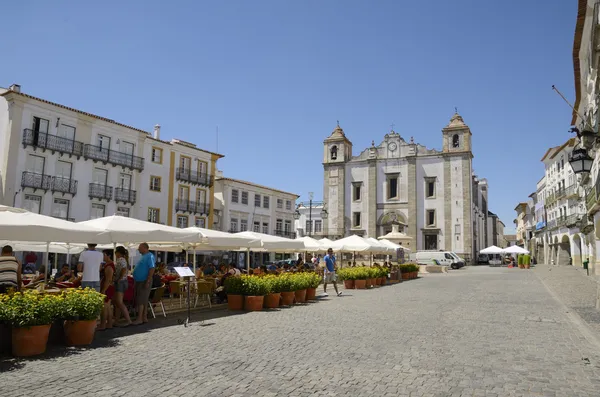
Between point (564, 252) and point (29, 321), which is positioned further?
point (564, 252)

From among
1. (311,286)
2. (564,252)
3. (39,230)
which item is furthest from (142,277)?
(564,252)

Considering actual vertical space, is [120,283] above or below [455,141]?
below

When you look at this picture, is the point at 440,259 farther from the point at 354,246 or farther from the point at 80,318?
the point at 80,318

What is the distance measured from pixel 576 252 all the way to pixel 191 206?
3674 cm

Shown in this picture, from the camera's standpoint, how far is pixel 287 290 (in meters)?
13.8

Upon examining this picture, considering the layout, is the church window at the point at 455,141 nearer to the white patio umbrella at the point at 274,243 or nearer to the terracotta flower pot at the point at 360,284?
the terracotta flower pot at the point at 360,284

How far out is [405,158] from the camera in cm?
5975

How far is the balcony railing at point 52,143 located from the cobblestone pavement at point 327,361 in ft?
77.0

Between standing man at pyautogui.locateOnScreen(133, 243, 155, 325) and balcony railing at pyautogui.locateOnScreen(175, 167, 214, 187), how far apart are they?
30418 millimetres

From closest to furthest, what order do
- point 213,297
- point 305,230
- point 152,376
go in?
point 152,376
point 213,297
point 305,230

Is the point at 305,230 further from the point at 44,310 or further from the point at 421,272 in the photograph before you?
the point at 44,310

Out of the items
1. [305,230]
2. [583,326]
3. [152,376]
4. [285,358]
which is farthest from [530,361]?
[305,230]

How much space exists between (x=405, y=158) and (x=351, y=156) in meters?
7.49

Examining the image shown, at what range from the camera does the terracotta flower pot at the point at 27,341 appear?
6746 millimetres
